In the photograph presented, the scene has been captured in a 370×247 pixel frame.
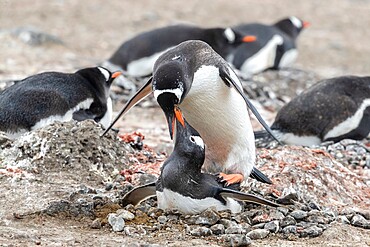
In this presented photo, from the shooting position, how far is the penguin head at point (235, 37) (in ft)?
38.8

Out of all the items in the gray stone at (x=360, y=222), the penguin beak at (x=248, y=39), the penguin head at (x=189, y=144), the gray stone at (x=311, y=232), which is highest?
the penguin head at (x=189, y=144)

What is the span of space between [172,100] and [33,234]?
1.04 m

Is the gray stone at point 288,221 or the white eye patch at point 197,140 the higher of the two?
the white eye patch at point 197,140

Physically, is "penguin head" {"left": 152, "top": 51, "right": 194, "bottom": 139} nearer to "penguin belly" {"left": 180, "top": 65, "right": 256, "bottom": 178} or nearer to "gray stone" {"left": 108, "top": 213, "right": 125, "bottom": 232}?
"penguin belly" {"left": 180, "top": 65, "right": 256, "bottom": 178}

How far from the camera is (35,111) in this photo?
6371 millimetres

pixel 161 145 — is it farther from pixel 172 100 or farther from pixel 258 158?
pixel 172 100

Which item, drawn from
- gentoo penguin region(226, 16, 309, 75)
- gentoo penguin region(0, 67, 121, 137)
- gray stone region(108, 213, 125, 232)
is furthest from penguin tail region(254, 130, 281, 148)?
gentoo penguin region(226, 16, 309, 75)

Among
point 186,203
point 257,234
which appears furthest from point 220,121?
point 257,234

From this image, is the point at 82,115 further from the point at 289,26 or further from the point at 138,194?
the point at 289,26

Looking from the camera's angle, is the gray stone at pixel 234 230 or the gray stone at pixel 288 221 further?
the gray stone at pixel 288 221

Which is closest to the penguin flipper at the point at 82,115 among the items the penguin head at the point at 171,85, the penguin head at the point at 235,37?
the penguin head at the point at 171,85

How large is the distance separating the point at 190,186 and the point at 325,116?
3.39m

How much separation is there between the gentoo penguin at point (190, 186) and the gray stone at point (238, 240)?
0.37m

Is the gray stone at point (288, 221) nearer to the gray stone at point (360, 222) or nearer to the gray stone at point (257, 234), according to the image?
the gray stone at point (257, 234)
